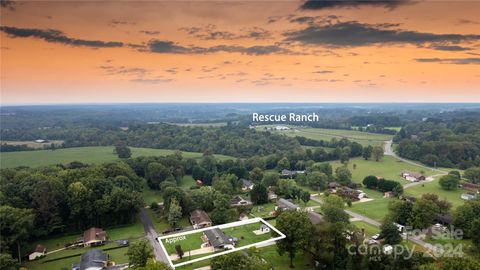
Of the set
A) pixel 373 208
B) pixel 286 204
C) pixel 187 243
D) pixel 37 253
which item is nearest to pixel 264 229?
pixel 187 243

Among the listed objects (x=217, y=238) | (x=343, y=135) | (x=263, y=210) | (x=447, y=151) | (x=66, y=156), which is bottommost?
(x=263, y=210)

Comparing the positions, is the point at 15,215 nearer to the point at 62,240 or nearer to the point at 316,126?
the point at 62,240

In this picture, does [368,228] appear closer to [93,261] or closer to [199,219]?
[199,219]

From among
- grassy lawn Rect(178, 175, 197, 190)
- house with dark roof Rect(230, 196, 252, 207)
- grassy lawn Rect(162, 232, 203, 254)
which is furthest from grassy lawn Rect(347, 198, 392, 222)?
grassy lawn Rect(178, 175, 197, 190)

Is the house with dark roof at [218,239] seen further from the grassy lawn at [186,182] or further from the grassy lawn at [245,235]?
the grassy lawn at [186,182]

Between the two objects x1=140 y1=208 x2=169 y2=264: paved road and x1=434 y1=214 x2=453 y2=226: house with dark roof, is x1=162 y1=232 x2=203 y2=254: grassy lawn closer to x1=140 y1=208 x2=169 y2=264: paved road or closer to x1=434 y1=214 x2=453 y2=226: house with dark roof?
x1=140 y1=208 x2=169 y2=264: paved road

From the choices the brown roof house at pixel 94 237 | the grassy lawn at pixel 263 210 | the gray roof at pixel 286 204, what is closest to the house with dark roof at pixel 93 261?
the brown roof house at pixel 94 237
